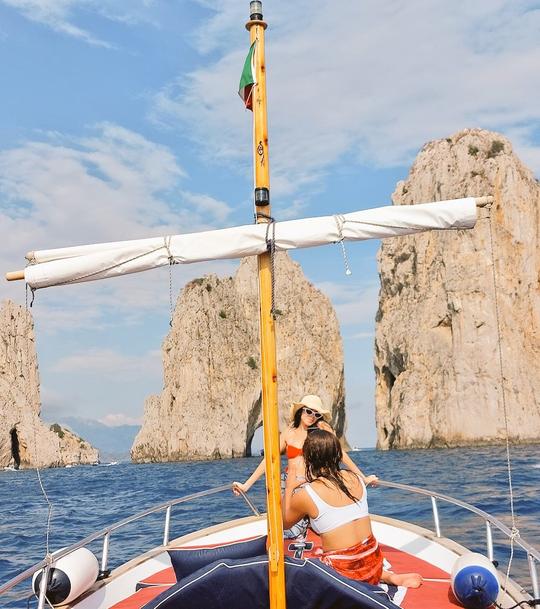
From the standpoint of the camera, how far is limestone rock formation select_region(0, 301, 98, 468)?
84688mm

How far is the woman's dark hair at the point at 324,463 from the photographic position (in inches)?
205

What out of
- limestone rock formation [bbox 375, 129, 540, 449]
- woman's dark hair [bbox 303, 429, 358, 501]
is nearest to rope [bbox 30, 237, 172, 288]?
woman's dark hair [bbox 303, 429, 358, 501]

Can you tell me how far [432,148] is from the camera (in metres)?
80.6

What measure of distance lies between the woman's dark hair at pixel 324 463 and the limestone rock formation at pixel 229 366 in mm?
77931

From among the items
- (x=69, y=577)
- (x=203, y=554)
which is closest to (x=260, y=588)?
(x=203, y=554)

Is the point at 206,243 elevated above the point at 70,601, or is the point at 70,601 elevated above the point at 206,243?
the point at 206,243

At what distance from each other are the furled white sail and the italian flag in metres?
1.13

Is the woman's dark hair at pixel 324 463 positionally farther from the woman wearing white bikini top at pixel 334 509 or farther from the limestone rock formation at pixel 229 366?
the limestone rock formation at pixel 229 366

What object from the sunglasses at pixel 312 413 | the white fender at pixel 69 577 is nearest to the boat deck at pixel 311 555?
the white fender at pixel 69 577

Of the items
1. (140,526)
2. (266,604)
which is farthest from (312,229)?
(140,526)

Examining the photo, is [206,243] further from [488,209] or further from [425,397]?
[425,397]

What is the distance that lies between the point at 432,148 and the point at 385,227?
80066 mm

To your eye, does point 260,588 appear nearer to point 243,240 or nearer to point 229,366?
point 243,240

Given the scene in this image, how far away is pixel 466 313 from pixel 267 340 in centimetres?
6673
